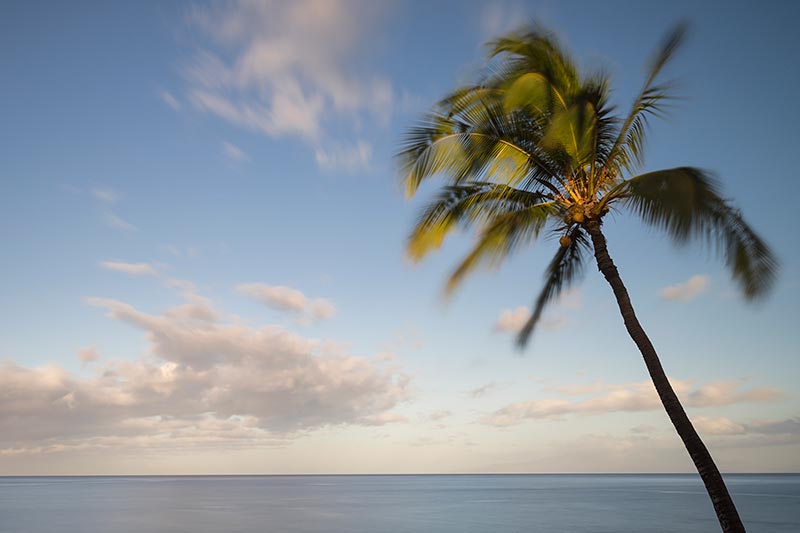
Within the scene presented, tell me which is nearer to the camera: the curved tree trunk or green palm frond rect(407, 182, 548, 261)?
the curved tree trunk

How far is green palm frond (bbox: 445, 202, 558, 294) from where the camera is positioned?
10555mm

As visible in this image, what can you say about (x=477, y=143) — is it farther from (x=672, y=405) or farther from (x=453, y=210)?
(x=672, y=405)

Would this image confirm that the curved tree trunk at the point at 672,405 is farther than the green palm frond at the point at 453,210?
No

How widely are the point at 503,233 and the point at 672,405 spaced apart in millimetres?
3952

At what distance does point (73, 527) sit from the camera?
30.4 metres

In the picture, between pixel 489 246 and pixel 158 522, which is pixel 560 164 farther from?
pixel 158 522

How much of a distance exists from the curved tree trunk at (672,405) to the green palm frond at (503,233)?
127 centimetres

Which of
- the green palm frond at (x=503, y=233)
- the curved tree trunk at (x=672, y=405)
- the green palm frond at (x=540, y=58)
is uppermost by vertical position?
the green palm frond at (x=540, y=58)

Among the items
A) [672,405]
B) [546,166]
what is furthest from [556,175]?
[672,405]

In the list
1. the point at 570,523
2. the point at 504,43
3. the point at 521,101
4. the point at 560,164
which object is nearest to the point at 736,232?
the point at 560,164

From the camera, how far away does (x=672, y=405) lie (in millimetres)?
8234

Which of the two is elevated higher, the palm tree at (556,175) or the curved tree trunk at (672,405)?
the palm tree at (556,175)

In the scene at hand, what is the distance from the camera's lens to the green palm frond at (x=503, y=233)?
1055 cm

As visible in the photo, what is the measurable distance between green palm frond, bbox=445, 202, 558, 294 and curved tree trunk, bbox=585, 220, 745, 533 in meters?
1.27
